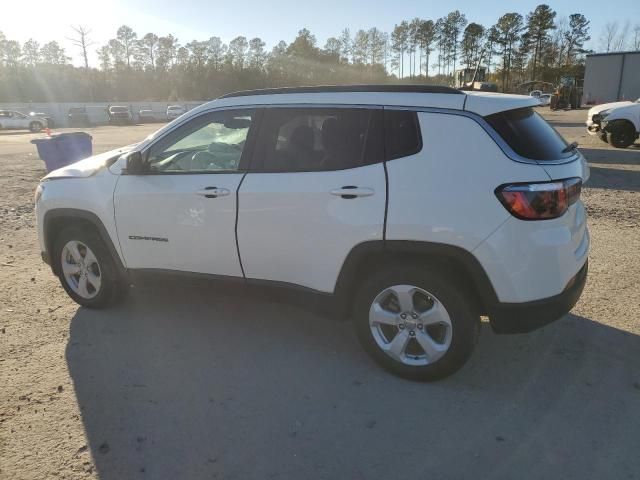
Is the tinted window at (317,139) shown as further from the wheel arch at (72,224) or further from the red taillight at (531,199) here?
the wheel arch at (72,224)

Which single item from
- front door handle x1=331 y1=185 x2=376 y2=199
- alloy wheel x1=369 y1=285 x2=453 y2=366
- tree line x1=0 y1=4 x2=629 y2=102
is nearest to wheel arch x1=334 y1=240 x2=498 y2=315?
alloy wheel x1=369 y1=285 x2=453 y2=366

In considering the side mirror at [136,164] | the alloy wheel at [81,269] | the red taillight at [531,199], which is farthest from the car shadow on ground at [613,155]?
the alloy wheel at [81,269]

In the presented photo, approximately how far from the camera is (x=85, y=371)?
345 cm

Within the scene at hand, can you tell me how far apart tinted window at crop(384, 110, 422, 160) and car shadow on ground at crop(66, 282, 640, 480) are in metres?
1.40

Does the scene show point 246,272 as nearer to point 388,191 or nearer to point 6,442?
point 388,191

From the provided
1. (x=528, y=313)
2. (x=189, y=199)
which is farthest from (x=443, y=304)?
(x=189, y=199)

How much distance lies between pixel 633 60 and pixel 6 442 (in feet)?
141

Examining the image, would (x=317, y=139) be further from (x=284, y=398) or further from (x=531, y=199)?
(x=284, y=398)

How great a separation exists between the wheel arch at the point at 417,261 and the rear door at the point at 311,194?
63 mm

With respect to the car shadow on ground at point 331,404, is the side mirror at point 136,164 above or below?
above

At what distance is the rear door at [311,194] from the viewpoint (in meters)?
3.10

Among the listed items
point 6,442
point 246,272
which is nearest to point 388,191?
point 246,272

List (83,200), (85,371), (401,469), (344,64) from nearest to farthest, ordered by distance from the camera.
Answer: (401,469)
(85,371)
(83,200)
(344,64)

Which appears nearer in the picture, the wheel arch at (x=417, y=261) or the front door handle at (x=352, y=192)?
→ the wheel arch at (x=417, y=261)
